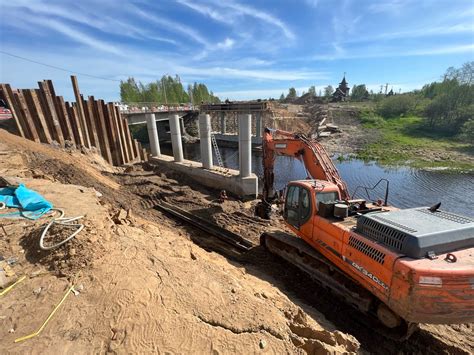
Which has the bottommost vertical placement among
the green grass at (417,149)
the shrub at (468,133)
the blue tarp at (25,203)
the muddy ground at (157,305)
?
the green grass at (417,149)

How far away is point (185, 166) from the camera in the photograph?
719 inches

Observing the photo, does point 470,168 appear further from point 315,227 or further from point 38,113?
point 38,113

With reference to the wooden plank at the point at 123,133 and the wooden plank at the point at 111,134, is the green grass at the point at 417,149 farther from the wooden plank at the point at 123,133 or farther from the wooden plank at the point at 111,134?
the wooden plank at the point at 111,134

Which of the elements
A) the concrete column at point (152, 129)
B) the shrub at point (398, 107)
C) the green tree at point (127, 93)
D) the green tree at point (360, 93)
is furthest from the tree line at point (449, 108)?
the green tree at point (127, 93)

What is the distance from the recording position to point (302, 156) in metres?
9.20

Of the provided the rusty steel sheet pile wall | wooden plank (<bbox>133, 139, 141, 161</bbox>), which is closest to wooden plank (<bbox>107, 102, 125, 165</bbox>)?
the rusty steel sheet pile wall

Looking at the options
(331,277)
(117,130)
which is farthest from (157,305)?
(117,130)

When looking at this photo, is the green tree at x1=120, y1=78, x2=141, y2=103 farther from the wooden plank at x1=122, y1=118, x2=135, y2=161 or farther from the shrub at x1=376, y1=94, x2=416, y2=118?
the shrub at x1=376, y1=94, x2=416, y2=118

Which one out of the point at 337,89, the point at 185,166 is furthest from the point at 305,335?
the point at 337,89

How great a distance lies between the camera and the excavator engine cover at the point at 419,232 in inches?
173

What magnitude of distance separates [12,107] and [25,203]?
11.1 metres

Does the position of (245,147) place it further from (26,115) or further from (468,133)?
(468,133)

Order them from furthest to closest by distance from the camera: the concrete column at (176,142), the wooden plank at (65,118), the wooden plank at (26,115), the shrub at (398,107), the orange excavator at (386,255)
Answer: the shrub at (398,107), the concrete column at (176,142), the wooden plank at (65,118), the wooden plank at (26,115), the orange excavator at (386,255)

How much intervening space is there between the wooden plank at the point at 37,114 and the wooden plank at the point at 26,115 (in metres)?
0.19
